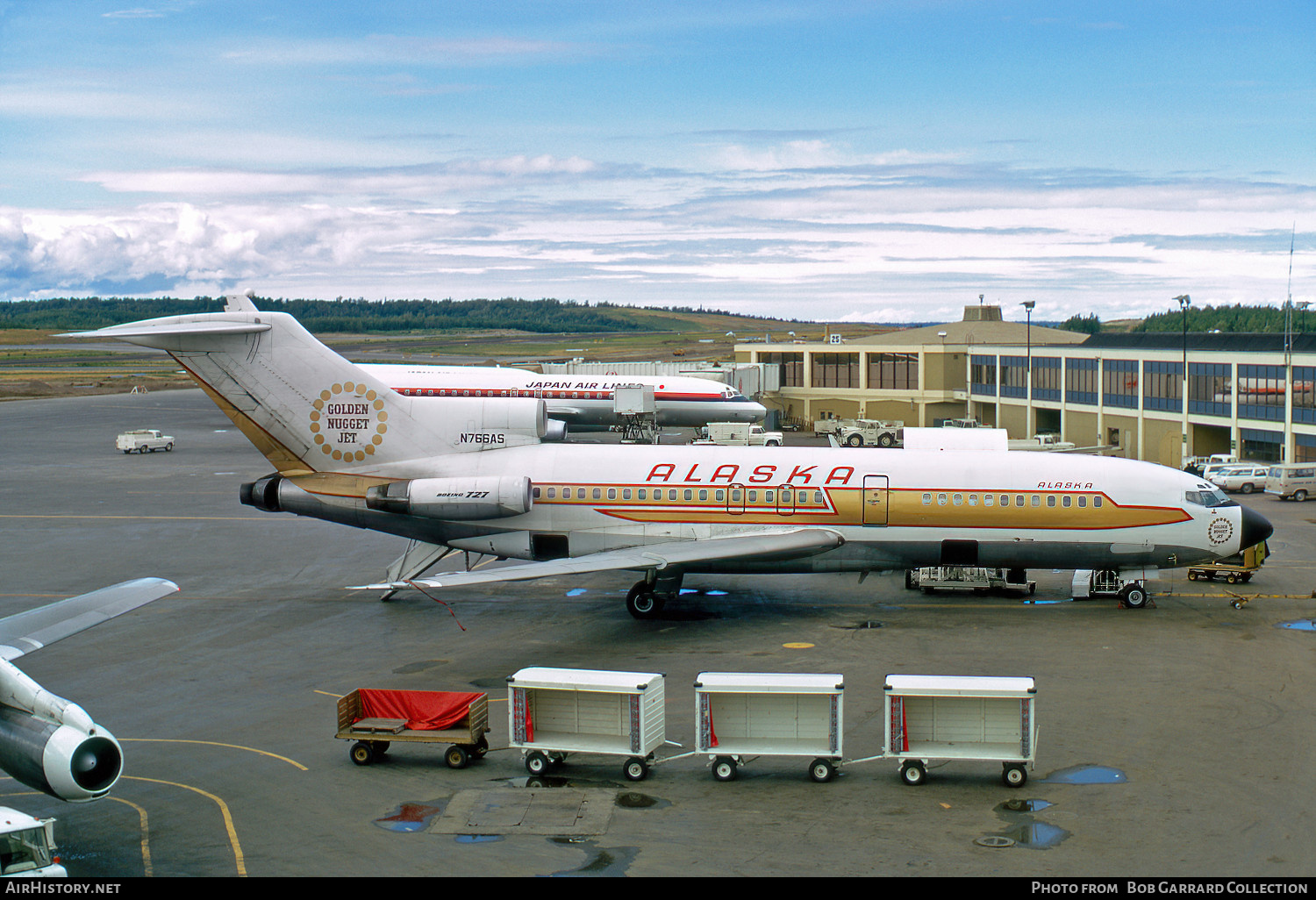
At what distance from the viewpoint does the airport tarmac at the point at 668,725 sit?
16688 mm

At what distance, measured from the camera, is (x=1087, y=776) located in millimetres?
19500

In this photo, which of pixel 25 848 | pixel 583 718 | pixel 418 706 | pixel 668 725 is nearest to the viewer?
pixel 25 848

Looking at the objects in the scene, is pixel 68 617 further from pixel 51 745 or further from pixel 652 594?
pixel 652 594

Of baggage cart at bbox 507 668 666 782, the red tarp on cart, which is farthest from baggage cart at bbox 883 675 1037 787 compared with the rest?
the red tarp on cart

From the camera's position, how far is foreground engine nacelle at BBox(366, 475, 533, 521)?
31594mm

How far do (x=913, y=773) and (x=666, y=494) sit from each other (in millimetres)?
14568

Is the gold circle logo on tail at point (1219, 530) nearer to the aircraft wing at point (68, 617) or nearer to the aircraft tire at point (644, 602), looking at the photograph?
the aircraft tire at point (644, 602)

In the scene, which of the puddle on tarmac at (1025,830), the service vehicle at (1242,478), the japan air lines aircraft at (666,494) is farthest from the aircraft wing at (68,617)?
the service vehicle at (1242,478)

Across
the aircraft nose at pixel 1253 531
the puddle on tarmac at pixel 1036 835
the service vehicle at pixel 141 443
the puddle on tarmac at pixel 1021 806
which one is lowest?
the puddle on tarmac at pixel 1021 806

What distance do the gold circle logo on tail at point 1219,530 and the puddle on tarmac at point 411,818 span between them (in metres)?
24.2

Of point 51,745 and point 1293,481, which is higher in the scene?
point 51,745

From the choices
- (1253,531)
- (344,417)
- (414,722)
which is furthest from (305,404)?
(1253,531)

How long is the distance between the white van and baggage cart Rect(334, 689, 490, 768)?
47.8 metres

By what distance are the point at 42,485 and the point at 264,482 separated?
33.3 metres
